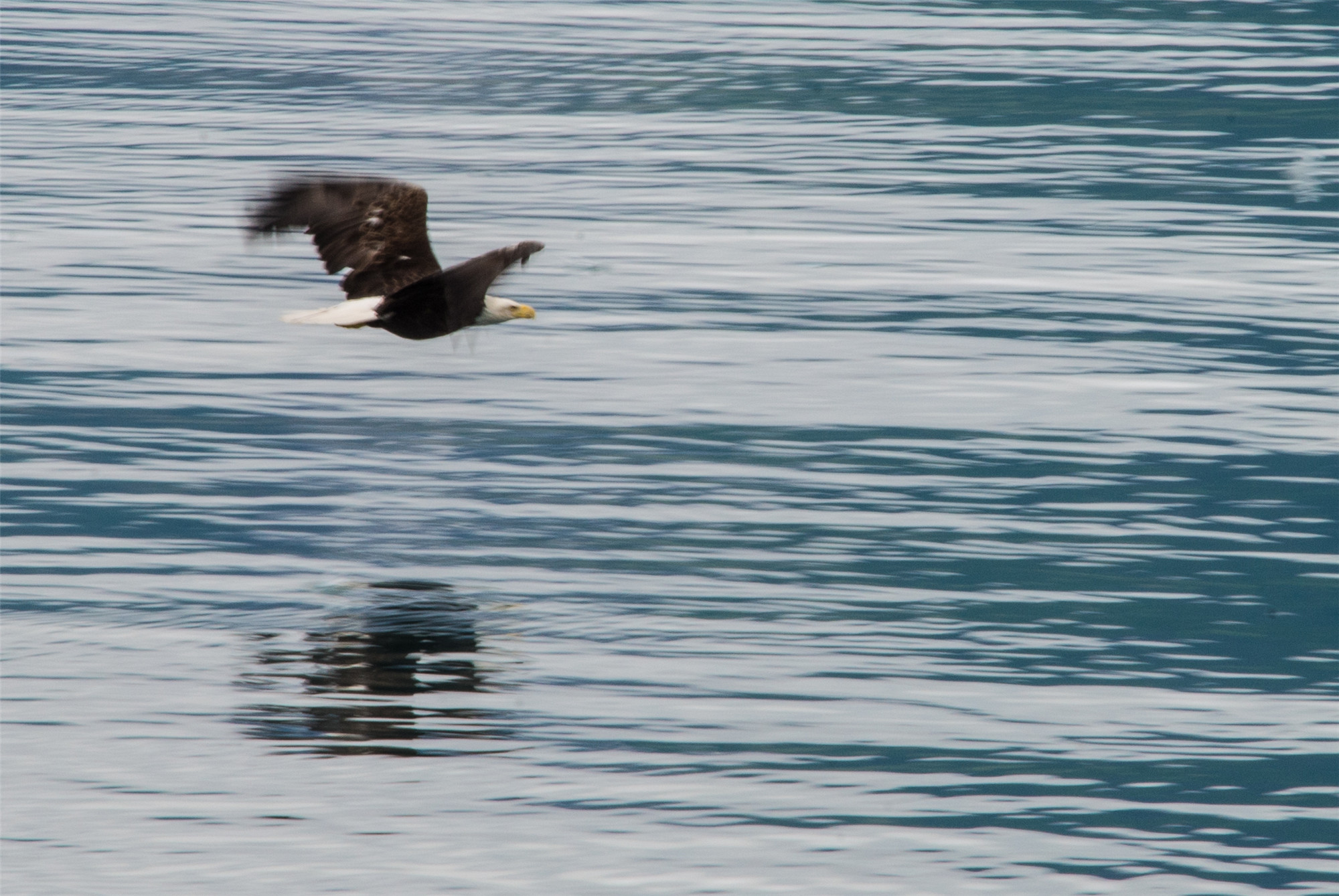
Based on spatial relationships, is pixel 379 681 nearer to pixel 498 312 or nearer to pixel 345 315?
pixel 345 315

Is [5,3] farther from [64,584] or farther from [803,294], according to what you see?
[64,584]

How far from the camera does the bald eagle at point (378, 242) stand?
37.1 ft

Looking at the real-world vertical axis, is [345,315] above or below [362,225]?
below

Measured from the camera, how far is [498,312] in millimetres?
11984

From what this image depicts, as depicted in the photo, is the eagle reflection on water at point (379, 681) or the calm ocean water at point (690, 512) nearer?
the calm ocean water at point (690, 512)

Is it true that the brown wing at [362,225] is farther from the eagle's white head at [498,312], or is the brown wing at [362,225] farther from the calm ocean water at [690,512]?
the calm ocean water at [690,512]

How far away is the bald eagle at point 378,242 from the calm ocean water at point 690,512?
94 centimetres

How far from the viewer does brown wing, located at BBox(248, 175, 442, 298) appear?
11.6 meters

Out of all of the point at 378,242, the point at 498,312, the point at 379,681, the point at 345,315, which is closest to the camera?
the point at 379,681

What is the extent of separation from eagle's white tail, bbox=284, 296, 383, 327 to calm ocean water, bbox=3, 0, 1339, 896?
1.02 meters

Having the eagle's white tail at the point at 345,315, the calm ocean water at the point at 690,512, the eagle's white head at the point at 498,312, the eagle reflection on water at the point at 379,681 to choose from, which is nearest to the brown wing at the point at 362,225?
the eagle's white tail at the point at 345,315

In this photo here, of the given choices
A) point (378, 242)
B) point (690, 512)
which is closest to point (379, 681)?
point (690, 512)

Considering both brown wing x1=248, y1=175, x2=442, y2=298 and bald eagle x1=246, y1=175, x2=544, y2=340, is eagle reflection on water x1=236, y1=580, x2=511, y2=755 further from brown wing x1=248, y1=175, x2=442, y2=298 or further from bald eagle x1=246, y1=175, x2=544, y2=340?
brown wing x1=248, y1=175, x2=442, y2=298

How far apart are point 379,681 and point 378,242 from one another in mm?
3629
